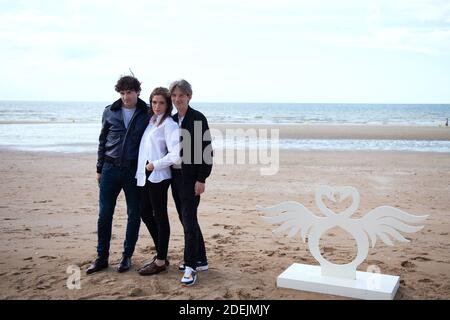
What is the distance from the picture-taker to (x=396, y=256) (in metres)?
5.59

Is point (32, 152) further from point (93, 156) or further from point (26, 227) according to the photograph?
point (26, 227)

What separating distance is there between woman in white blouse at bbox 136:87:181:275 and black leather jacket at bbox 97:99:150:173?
0.41ft

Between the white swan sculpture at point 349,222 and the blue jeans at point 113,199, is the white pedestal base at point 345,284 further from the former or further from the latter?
the blue jeans at point 113,199

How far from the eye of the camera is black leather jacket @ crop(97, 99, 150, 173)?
4.86 metres

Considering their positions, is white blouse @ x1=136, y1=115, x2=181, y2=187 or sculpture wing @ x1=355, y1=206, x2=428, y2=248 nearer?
sculpture wing @ x1=355, y1=206, x2=428, y2=248

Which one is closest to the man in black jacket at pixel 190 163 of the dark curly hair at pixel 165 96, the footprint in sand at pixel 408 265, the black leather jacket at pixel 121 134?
the dark curly hair at pixel 165 96

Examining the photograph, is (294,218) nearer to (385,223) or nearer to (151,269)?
(385,223)

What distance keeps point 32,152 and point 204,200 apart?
10.3m

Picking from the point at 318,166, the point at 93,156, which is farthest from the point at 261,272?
the point at 93,156

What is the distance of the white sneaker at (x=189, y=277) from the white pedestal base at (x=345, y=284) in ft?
2.77

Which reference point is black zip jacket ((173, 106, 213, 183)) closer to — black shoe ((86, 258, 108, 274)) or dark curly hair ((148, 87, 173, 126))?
dark curly hair ((148, 87, 173, 126))

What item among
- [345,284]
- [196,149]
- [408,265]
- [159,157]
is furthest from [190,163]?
[408,265]

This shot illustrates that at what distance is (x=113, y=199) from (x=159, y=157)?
0.80 meters

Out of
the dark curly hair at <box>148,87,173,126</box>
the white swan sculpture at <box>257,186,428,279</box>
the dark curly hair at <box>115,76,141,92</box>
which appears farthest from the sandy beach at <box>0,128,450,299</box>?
the dark curly hair at <box>115,76,141,92</box>
